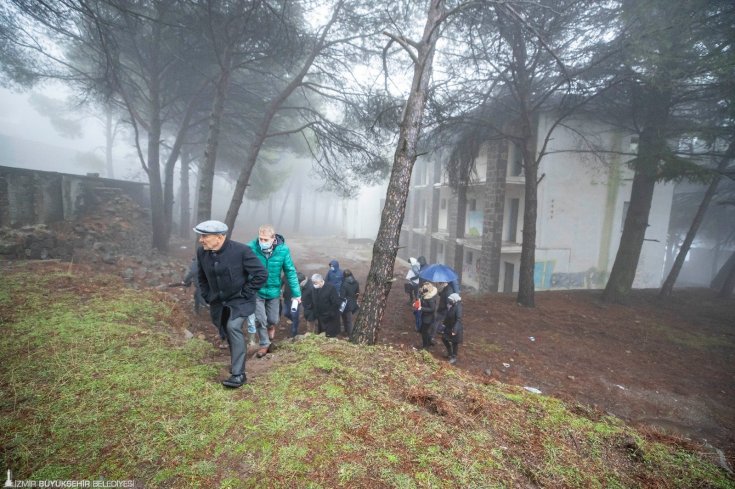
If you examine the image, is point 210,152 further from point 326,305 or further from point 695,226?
point 695,226

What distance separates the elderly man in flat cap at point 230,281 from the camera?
11.5 feet

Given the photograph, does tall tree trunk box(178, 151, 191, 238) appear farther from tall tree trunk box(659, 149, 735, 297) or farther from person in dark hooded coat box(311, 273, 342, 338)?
tall tree trunk box(659, 149, 735, 297)

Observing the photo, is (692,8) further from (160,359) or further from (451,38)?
(160,359)

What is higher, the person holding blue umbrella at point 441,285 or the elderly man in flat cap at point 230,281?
the elderly man in flat cap at point 230,281

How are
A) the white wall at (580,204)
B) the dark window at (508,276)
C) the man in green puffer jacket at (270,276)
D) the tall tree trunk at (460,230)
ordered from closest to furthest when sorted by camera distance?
the man in green puffer jacket at (270,276), the white wall at (580,204), the dark window at (508,276), the tall tree trunk at (460,230)

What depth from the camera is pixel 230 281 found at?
3.54m

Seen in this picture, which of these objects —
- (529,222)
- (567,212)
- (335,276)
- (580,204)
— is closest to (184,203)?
(335,276)

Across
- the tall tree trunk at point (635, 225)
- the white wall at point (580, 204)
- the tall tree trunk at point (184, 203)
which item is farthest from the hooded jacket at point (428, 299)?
the tall tree trunk at point (184, 203)

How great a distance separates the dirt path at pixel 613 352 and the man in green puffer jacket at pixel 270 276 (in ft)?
2.21

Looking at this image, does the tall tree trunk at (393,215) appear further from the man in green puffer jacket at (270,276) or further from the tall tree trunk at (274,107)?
the tall tree trunk at (274,107)

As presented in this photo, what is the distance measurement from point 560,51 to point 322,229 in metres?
44.0

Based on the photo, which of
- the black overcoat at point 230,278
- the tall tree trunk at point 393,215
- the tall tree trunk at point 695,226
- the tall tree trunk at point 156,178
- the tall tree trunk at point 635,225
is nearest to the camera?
the black overcoat at point 230,278

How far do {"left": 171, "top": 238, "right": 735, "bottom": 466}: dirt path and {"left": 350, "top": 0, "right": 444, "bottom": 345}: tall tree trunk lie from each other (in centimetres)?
74

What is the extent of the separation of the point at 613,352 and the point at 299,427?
27.9 ft
